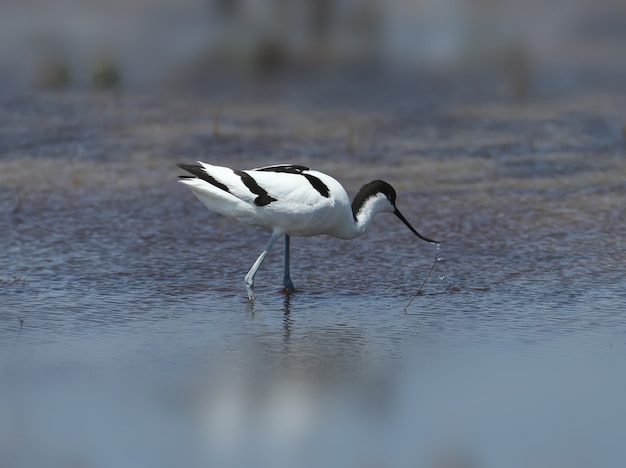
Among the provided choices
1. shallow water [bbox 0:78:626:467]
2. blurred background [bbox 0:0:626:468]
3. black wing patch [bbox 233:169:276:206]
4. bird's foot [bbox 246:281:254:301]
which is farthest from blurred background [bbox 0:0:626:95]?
bird's foot [bbox 246:281:254:301]

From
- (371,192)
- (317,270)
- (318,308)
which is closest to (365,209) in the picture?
(371,192)

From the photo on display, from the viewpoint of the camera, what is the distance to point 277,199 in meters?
7.99

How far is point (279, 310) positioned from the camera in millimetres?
7691

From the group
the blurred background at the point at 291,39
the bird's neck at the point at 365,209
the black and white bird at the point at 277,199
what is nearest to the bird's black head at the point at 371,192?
the bird's neck at the point at 365,209

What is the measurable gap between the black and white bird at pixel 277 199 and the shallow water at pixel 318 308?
1.26ft

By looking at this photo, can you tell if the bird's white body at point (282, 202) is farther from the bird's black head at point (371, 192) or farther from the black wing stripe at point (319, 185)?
the bird's black head at point (371, 192)

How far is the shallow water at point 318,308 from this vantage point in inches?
217

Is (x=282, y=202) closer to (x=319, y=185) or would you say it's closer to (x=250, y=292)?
(x=319, y=185)

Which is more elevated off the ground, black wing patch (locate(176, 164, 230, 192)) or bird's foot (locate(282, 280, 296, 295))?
black wing patch (locate(176, 164, 230, 192))

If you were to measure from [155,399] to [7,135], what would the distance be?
8.12m

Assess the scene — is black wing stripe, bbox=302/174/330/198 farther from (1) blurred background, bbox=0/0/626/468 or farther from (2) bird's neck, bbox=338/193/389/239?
(1) blurred background, bbox=0/0/626/468

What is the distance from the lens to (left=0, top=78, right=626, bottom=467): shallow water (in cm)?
552

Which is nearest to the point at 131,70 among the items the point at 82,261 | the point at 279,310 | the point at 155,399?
the point at 82,261

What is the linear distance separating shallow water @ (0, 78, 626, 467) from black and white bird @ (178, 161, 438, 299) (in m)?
0.39
